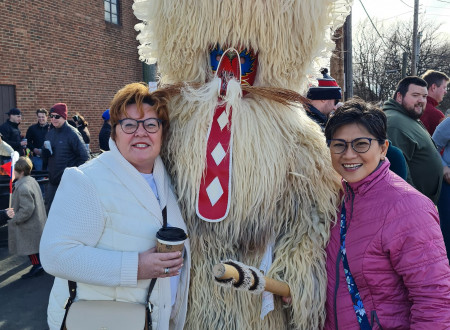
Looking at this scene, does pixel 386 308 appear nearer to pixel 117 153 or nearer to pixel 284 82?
pixel 284 82

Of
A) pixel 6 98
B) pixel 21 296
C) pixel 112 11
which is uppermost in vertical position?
pixel 112 11

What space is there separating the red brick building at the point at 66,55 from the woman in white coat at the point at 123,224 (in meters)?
7.96

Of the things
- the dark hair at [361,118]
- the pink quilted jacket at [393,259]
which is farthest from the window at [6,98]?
the pink quilted jacket at [393,259]

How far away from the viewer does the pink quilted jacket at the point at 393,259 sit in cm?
142

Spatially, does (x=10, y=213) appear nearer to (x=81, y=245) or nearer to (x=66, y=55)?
(x=81, y=245)

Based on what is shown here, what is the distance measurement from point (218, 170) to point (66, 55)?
9.41m

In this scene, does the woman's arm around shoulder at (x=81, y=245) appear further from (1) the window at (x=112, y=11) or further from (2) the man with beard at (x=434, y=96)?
(1) the window at (x=112, y=11)

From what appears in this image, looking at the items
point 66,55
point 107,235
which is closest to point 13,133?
point 66,55

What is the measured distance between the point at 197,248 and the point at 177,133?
54 centimetres

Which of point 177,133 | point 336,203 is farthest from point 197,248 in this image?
point 336,203

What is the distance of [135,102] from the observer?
1792 mm

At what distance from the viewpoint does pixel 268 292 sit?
176 centimetres

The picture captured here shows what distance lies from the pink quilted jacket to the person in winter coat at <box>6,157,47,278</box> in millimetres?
3917

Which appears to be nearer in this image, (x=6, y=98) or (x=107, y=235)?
(x=107, y=235)
